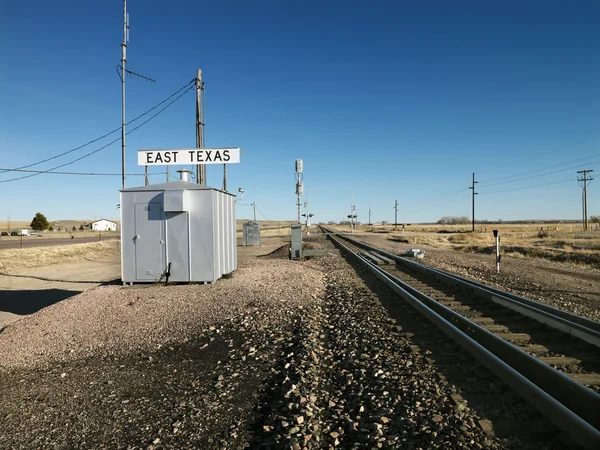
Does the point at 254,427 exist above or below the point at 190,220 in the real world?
below

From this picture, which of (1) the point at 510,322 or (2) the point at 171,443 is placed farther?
(1) the point at 510,322

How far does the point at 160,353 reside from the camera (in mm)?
6566

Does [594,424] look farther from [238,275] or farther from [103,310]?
[238,275]

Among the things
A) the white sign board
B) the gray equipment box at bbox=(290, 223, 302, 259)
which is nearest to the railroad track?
the white sign board

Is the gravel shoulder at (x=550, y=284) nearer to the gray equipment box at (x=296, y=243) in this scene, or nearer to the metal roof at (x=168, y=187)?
the gray equipment box at (x=296, y=243)

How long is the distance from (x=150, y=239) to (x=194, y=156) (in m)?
4.63

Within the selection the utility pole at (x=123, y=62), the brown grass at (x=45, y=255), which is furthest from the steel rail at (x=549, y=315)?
the brown grass at (x=45, y=255)

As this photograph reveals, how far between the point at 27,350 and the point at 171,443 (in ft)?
16.6

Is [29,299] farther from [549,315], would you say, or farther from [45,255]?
[45,255]

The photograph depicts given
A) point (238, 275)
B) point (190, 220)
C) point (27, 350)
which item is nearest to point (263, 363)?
point (27, 350)

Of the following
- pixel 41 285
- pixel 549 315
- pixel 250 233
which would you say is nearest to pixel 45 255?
pixel 41 285

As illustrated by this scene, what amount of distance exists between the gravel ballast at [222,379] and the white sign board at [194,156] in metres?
6.63

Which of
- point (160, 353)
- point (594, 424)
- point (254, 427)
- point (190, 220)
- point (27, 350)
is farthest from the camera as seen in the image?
point (190, 220)

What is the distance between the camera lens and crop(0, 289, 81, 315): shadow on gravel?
1270 cm
